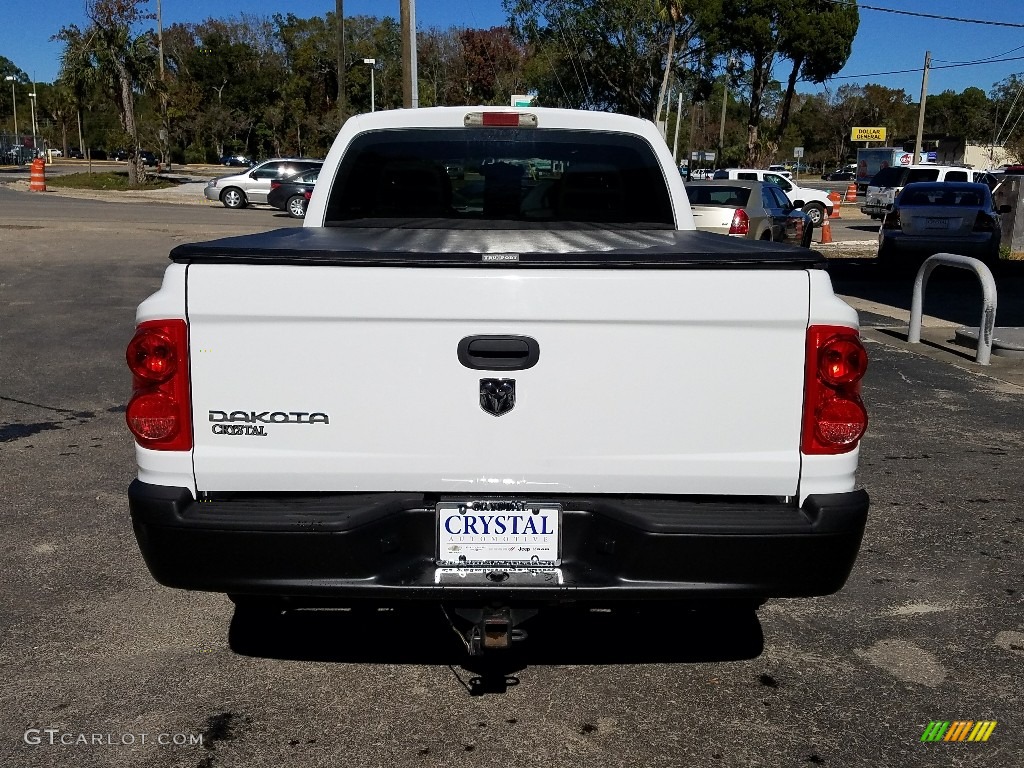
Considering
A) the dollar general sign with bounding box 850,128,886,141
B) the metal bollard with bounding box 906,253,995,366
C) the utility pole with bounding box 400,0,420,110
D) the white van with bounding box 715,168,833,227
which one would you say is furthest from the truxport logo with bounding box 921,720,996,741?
the dollar general sign with bounding box 850,128,886,141

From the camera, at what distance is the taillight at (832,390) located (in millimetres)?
3020

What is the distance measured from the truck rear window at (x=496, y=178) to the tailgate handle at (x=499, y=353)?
226cm

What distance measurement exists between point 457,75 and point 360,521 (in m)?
88.0

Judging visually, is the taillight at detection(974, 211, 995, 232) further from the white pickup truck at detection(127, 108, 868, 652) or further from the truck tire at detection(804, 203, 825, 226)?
the white pickup truck at detection(127, 108, 868, 652)

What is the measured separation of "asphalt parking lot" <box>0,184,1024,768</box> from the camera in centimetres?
330

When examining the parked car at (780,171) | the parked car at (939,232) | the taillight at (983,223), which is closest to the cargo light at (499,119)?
the parked car at (939,232)

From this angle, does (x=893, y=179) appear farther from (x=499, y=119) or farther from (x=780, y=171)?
(x=499, y=119)

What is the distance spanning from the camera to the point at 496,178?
5.35 metres

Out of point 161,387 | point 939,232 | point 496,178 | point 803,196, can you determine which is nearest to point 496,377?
point 161,387

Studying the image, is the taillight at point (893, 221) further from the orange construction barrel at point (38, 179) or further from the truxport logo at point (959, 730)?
the orange construction barrel at point (38, 179)

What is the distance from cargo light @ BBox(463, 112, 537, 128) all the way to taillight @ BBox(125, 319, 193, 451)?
2.52 meters

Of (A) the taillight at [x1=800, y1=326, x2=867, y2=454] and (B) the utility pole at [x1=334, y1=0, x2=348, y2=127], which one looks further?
(B) the utility pole at [x1=334, y1=0, x2=348, y2=127]

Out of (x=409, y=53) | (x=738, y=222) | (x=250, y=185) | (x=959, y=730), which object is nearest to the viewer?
(x=959, y=730)

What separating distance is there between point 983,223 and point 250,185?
860 inches
